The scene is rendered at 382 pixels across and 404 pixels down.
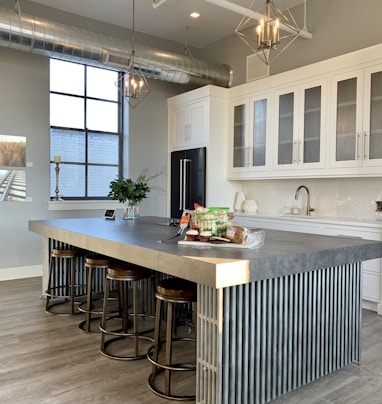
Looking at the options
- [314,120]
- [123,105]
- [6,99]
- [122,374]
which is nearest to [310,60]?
[314,120]

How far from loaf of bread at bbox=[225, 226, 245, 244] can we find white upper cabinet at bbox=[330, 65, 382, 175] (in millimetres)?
2358

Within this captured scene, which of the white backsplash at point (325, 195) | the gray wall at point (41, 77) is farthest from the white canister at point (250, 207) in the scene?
the gray wall at point (41, 77)

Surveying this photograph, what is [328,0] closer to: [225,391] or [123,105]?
[123,105]

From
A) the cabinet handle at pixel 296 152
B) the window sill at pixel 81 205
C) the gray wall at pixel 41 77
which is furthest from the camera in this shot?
the window sill at pixel 81 205

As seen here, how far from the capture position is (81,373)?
8.17ft

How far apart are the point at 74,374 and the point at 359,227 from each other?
290 cm

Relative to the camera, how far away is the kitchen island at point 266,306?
1.89 m

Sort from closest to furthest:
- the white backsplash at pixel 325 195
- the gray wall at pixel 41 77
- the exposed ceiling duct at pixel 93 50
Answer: the exposed ceiling duct at pixel 93 50 → the white backsplash at pixel 325 195 → the gray wall at pixel 41 77

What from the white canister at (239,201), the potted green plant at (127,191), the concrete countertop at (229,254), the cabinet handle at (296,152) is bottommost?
the concrete countertop at (229,254)

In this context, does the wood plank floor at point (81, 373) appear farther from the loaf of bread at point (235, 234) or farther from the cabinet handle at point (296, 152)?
the cabinet handle at point (296, 152)

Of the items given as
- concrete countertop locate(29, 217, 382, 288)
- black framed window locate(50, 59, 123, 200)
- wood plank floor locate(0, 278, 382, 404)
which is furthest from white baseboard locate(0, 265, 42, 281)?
concrete countertop locate(29, 217, 382, 288)

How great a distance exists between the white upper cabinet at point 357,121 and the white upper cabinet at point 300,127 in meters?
0.16

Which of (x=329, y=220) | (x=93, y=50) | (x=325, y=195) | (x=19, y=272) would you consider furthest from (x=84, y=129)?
(x=329, y=220)

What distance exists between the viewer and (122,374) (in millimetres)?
2488
